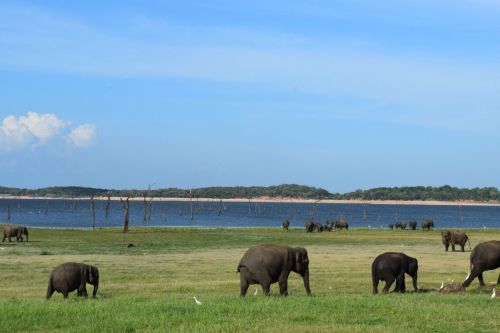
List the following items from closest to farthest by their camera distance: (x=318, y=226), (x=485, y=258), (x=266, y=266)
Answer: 1. (x=266, y=266)
2. (x=485, y=258)
3. (x=318, y=226)

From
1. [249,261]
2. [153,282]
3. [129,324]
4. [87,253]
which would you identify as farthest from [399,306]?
[87,253]

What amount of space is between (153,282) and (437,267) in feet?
51.2

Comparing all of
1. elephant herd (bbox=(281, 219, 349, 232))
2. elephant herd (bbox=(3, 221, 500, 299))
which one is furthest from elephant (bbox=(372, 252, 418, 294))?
elephant herd (bbox=(281, 219, 349, 232))

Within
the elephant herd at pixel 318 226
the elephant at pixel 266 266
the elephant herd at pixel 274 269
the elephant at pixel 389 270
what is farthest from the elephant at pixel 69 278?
the elephant herd at pixel 318 226

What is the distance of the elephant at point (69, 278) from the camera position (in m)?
23.0

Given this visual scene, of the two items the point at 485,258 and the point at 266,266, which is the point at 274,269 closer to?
the point at 266,266

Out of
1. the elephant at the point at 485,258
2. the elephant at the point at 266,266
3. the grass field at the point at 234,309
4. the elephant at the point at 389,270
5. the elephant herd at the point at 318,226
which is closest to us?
the grass field at the point at 234,309

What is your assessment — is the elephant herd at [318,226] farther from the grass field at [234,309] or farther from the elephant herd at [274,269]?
the elephant herd at [274,269]

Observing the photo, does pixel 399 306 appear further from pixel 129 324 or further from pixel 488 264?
pixel 488 264

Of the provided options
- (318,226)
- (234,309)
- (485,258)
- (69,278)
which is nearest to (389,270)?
(485,258)

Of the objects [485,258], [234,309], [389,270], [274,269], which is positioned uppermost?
[485,258]

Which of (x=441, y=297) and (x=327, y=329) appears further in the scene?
(x=441, y=297)

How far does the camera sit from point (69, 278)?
75.7 feet

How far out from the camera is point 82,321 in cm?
1711
